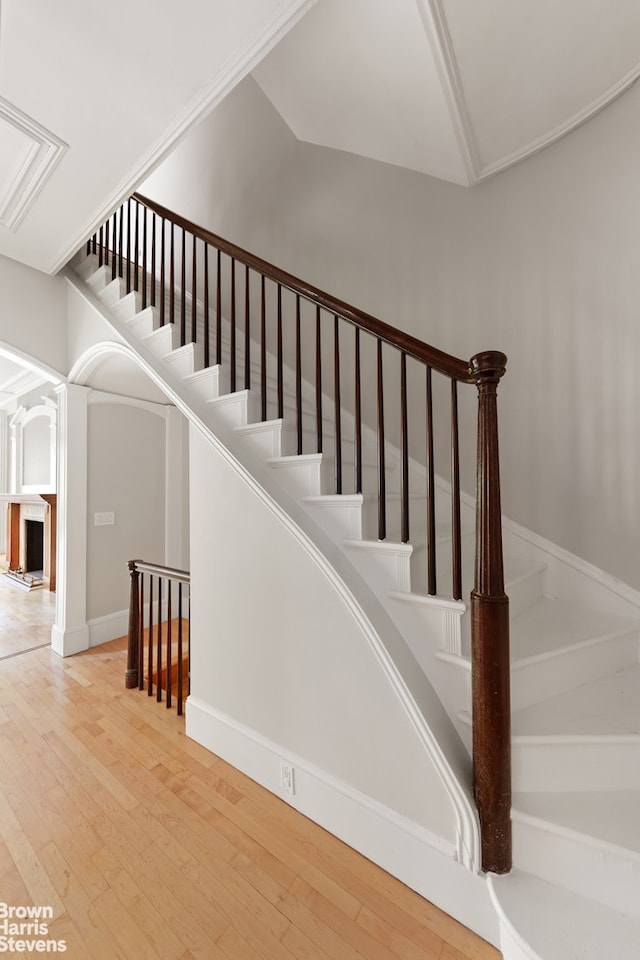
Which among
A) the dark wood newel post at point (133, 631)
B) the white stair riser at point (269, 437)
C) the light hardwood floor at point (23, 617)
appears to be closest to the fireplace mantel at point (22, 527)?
the light hardwood floor at point (23, 617)

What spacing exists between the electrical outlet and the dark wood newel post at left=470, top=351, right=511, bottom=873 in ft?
2.80

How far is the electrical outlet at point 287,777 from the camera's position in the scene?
180 centimetres

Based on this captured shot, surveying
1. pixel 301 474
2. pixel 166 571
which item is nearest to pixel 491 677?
pixel 301 474

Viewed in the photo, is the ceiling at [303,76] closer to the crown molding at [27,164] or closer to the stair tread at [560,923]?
the crown molding at [27,164]

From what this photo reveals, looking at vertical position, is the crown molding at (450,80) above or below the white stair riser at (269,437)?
above

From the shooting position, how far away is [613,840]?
43.1 inches

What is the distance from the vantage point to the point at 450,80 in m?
1.85

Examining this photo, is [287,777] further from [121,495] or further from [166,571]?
[121,495]

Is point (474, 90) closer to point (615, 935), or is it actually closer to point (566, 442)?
point (566, 442)

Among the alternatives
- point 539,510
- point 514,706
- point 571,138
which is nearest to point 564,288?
point 571,138

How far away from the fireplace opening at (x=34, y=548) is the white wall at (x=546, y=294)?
6364 millimetres

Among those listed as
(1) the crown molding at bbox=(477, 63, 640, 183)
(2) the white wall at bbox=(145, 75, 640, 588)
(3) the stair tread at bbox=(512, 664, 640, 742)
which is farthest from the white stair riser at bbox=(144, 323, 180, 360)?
(3) the stair tread at bbox=(512, 664, 640, 742)

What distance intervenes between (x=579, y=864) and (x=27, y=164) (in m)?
3.51

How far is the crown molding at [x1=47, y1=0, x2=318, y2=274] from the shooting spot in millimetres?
1305
